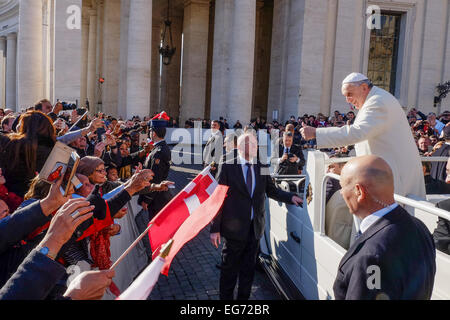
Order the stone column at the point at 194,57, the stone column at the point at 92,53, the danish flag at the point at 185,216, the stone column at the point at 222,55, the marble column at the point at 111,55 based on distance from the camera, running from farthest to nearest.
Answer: the stone column at the point at 92,53, the marble column at the point at 111,55, the stone column at the point at 194,57, the stone column at the point at 222,55, the danish flag at the point at 185,216

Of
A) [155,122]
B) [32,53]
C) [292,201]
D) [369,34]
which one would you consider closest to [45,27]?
[32,53]

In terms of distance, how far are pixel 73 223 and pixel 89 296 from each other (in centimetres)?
40

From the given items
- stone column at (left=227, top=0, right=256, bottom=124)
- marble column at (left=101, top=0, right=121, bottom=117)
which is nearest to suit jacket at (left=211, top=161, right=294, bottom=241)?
stone column at (left=227, top=0, right=256, bottom=124)

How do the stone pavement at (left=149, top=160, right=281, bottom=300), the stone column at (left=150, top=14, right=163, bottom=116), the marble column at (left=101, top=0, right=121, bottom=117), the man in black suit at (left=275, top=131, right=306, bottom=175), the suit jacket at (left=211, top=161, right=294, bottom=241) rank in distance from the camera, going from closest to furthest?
the suit jacket at (left=211, top=161, right=294, bottom=241) → the stone pavement at (left=149, top=160, right=281, bottom=300) → the man in black suit at (left=275, top=131, right=306, bottom=175) → the marble column at (left=101, top=0, right=121, bottom=117) → the stone column at (left=150, top=14, right=163, bottom=116)

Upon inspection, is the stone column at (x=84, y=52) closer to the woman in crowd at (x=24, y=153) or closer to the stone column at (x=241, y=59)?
the stone column at (x=241, y=59)

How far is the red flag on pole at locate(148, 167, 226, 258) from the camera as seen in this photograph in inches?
123

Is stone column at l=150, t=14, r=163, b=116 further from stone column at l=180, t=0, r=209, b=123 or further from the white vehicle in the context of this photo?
the white vehicle

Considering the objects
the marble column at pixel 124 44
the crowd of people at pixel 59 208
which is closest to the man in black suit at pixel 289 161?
the crowd of people at pixel 59 208

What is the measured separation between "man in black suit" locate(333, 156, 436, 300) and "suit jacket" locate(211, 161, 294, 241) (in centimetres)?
237

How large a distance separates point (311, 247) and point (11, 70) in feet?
140

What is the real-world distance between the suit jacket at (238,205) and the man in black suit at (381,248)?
7.77ft

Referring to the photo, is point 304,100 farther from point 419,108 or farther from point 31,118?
point 31,118

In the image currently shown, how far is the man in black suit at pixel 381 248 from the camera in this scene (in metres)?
1.76

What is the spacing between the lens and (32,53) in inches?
945
